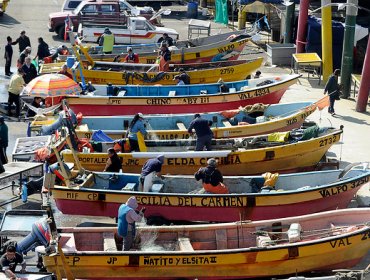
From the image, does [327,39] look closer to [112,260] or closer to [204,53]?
[204,53]

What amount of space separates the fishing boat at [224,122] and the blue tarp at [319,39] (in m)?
9.00

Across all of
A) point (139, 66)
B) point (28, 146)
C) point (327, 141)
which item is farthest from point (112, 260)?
point (139, 66)

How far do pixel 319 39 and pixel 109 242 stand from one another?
17534 mm

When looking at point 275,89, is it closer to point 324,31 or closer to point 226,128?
point 226,128

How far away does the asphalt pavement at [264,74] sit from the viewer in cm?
2289

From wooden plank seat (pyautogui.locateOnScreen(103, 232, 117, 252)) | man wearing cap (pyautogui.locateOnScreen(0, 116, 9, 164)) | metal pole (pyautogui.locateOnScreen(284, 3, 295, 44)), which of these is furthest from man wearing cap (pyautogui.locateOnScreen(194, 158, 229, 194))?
metal pole (pyautogui.locateOnScreen(284, 3, 295, 44))

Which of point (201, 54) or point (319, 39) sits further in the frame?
point (319, 39)

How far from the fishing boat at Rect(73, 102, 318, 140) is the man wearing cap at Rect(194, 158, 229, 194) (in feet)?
11.9

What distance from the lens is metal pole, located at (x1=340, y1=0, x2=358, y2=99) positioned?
2764 centimetres

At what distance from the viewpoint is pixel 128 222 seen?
15859 mm

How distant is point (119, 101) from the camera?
80.7ft

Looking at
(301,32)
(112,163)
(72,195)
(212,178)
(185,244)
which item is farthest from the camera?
(301,32)

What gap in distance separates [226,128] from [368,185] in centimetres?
350

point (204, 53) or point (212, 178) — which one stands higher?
point (212, 178)
